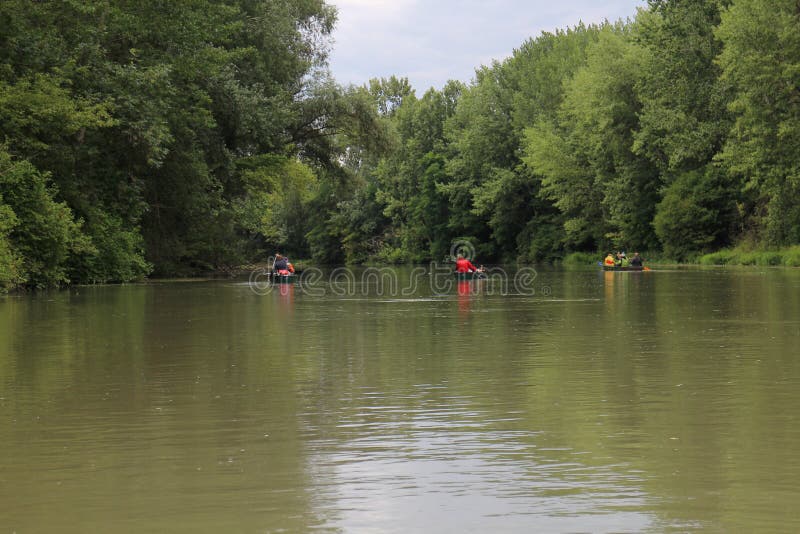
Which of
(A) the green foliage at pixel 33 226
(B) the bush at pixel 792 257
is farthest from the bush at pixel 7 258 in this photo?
(B) the bush at pixel 792 257

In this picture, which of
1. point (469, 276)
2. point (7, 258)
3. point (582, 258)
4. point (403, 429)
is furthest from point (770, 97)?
point (403, 429)

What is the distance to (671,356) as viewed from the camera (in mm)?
15891

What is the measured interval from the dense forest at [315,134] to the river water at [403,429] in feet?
68.8

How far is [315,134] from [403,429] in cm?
5397

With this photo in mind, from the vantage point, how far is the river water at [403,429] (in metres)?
7.07

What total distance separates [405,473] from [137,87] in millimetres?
38757

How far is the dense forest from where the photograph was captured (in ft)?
138

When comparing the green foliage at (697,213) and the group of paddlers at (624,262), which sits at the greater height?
the green foliage at (697,213)

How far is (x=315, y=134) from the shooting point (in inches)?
2485

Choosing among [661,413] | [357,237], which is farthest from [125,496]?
[357,237]

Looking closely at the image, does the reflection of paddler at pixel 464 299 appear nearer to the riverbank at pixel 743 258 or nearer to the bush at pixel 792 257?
the bush at pixel 792 257

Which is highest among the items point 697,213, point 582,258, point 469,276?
point 697,213

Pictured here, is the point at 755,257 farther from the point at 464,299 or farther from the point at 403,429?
the point at 403,429

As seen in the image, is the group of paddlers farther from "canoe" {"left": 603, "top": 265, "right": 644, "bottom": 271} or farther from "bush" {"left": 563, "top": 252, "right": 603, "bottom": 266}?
"bush" {"left": 563, "top": 252, "right": 603, "bottom": 266}
